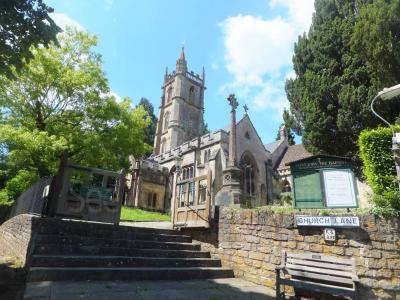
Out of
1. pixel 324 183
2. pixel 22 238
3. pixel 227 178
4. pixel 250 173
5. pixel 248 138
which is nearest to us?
pixel 324 183

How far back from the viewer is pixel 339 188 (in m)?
6.80

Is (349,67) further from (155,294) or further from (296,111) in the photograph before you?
(155,294)

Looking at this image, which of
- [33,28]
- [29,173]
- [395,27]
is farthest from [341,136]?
[29,173]

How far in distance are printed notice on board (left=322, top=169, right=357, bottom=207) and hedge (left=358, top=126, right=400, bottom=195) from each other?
421 millimetres

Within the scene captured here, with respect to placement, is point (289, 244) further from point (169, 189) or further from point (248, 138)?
point (169, 189)

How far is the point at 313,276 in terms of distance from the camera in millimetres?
5754

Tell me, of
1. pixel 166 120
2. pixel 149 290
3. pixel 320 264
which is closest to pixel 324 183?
pixel 320 264

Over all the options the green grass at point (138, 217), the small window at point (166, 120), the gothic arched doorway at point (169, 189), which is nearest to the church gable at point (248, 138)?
the gothic arched doorway at point (169, 189)

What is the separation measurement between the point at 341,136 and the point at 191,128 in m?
31.2

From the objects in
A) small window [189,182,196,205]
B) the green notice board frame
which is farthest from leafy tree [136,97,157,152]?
the green notice board frame

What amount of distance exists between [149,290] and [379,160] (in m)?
5.81

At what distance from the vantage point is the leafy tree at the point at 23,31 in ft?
17.7

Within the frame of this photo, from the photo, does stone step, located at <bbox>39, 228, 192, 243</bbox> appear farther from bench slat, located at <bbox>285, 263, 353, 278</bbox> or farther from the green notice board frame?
the green notice board frame

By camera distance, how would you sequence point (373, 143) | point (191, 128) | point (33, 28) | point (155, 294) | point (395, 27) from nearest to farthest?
point (155, 294) → point (33, 28) → point (373, 143) → point (395, 27) → point (191, 128)
